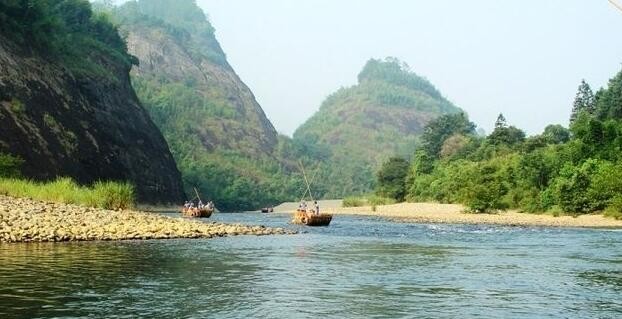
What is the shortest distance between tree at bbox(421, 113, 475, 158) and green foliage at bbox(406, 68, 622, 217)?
4022 cm

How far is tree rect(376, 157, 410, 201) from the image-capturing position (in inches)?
5645

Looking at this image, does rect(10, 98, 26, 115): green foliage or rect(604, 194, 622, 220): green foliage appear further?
rect(10, 98, 26, 115): green foliage

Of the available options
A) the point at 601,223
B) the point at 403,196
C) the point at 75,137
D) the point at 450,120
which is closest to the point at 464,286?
the point at 601,223

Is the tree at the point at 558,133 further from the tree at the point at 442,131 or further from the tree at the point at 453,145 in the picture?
the tree at the point at 442,131

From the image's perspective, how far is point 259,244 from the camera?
3778cm

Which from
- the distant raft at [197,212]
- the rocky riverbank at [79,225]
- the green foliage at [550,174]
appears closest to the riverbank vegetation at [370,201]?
the green foliage at [550,174]

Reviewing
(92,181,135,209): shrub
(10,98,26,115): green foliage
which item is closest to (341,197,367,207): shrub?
(10,98,26,115): green foliage

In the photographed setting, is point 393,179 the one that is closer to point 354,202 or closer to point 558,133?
point 354,202

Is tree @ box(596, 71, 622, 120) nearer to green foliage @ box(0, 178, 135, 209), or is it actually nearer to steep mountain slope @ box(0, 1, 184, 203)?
steep mountain slope @ box(0, 1, 184, 203)

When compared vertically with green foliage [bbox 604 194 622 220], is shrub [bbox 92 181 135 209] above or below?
above

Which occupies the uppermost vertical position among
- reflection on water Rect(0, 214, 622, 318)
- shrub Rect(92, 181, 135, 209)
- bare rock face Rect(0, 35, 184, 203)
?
bare rock face Rect(0, 35, 184, 203)

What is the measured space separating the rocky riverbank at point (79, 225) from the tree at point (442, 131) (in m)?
128

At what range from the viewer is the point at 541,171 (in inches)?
3376

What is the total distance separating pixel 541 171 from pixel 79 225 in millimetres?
64304
